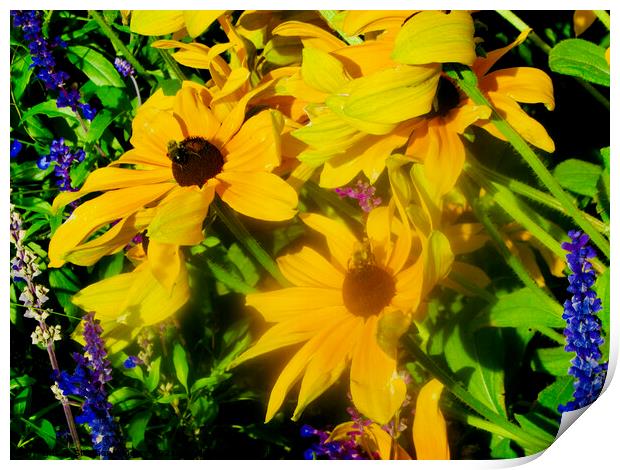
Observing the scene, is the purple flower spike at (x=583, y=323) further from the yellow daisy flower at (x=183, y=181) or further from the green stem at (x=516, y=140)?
the yellow daisy flower at (x=183, y=181)

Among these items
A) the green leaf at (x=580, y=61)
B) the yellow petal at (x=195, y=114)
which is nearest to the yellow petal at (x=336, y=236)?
the yellow petal at (x=195, y=114)

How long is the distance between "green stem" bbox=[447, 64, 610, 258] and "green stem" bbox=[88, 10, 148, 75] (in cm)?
33

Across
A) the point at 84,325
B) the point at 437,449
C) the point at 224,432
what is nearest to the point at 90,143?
the point at 84,325

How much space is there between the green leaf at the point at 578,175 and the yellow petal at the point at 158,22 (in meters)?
0.35

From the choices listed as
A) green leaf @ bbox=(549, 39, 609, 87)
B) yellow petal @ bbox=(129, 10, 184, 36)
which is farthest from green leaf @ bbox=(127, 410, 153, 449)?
green leaf @ bbox=(549, 39, 609, 87)

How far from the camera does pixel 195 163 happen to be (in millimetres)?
724

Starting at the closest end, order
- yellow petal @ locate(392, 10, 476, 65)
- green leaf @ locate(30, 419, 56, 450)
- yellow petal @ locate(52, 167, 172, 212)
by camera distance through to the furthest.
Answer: yellow petal @ locate(392, 10, 476, 65) → yellow petal @ locate(52, 167, 172, 212) → green leaf @ locate(30, 419, 56, 450)

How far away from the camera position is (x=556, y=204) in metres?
0.73

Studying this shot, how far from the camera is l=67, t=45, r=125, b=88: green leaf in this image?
0.88 metres

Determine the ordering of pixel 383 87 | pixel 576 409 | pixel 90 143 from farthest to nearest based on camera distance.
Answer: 1. pixel 90 143
2. pixel 576 409
3. pixel 383 87

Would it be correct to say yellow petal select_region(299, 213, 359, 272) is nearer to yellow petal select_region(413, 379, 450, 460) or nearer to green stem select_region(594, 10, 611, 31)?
yellow petal select_region(413, 379, 450, 460)

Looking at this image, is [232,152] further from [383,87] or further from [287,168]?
[383,87]

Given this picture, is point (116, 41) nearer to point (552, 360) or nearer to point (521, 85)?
point (521, 85)

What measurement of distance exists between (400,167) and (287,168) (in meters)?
0.10
